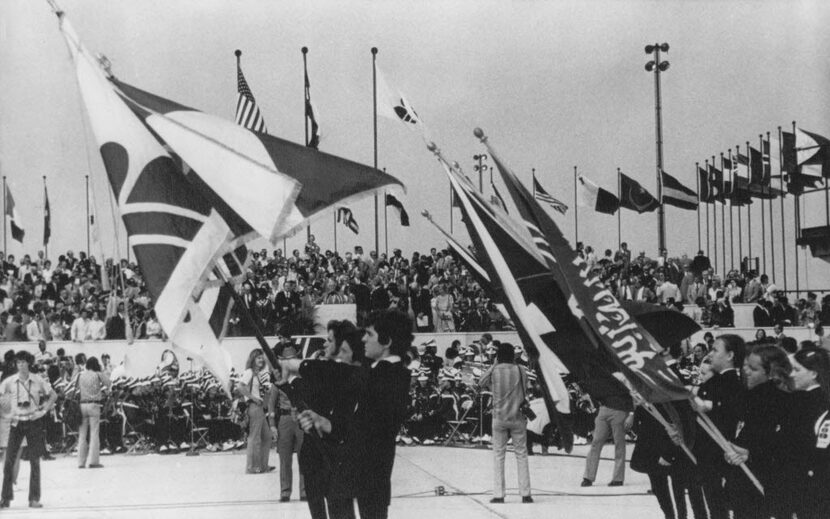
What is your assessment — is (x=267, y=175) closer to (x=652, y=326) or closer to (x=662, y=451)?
(x=652, y=326)

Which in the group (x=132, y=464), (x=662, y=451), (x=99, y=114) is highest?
(x=99, y=114)

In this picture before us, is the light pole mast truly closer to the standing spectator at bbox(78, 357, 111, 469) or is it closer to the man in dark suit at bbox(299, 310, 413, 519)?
the standing spectator at bbox(78, 357, 111, 469)

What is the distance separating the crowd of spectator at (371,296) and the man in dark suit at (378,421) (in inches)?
691

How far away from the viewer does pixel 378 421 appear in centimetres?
778

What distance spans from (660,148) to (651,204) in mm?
2037

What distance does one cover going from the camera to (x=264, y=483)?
15.4 metres

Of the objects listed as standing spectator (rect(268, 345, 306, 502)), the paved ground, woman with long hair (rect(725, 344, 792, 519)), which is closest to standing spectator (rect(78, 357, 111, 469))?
the paved ground

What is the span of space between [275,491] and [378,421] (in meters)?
7.05

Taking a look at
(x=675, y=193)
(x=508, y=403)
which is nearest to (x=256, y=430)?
(x=508, y=403)

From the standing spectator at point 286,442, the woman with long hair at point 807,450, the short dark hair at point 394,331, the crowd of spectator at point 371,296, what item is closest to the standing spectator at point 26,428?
the standing spectator at point 286,442

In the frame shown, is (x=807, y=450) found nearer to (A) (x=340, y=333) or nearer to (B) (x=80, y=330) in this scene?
(A) (x=340, y=333)

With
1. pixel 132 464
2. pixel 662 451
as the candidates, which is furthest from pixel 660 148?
pixel 662 451

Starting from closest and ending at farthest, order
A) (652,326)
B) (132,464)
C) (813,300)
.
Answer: (652,326) → (132,464) → (813,300)

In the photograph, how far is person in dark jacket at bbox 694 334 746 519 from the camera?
8633 mm
